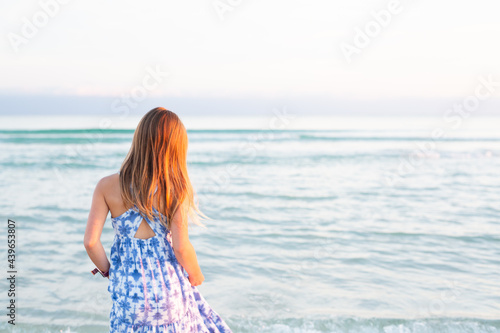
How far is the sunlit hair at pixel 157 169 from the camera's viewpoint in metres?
2.01

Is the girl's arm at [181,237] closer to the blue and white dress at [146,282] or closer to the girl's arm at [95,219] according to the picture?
the blue and white dress at [146,282]

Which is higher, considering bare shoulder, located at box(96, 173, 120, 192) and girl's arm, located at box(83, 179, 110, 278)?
bare shoulder, located at box(96, 173, 120, 192)

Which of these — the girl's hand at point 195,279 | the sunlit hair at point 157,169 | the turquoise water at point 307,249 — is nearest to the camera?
the sunlit hair at point 157,169

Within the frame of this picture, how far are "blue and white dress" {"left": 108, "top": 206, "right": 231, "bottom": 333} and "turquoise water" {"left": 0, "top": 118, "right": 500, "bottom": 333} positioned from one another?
211 centimetres

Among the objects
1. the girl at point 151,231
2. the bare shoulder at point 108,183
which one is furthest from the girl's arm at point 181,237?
the bare shoulder at point 108,183

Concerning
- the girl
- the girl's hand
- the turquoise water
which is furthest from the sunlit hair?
the turquoise water

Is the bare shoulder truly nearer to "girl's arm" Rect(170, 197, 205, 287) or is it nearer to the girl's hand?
"girl's arm" Rect(170, 197, 205, 287)

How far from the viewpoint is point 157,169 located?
203 cm

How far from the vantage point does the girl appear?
2029 mm

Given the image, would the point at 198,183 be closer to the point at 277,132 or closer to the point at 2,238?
→ the point at 2,238

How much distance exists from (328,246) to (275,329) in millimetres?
2671

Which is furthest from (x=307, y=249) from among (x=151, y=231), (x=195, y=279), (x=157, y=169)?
(x=157, y=169)

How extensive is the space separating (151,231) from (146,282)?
229 mm

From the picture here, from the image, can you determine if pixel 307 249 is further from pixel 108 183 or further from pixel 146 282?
pixel 108 183
